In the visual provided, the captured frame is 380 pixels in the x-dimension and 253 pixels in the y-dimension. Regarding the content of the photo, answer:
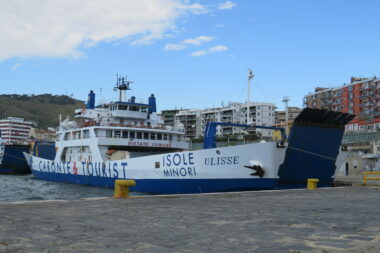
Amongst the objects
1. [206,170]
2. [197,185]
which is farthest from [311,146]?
[197,185]

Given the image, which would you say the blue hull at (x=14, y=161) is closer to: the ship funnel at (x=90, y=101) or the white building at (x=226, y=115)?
the ship funnel at (x=90, y=101)

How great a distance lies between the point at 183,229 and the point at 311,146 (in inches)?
528

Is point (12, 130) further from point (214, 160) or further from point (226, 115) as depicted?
point (214, 160)

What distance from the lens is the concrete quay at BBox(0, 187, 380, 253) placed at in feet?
14.0

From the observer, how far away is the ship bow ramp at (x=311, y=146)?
17.0 meters

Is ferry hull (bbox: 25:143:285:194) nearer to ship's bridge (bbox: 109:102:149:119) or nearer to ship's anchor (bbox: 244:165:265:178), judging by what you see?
ship's anchor (bbox: 244:165:265:178)

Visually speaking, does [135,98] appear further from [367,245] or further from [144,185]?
[367,245]

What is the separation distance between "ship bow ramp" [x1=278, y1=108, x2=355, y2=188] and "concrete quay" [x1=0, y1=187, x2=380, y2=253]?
930 centimetres

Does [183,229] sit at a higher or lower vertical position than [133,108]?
lower

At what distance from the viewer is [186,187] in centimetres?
1878

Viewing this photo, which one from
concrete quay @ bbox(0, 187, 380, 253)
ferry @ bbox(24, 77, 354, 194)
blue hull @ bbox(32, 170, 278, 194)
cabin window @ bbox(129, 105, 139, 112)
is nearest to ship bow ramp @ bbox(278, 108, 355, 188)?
ferry @ bbox(24, 77, 354, 194)

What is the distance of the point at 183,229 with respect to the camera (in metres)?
5.55

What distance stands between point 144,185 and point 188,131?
10775cm

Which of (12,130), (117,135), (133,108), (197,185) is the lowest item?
(197,185)
